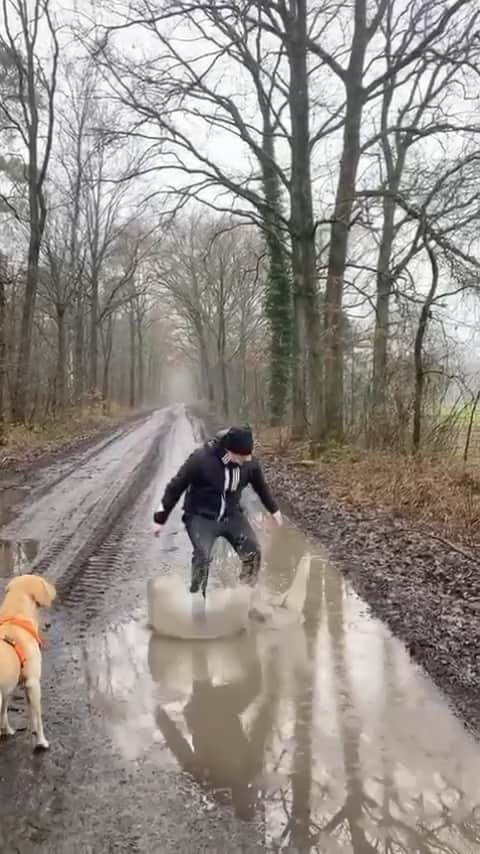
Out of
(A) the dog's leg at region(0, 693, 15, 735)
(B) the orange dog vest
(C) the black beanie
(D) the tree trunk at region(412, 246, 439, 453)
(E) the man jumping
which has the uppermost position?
(D) the tree trunk at region(412, 246, 439, 453)

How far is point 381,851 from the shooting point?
3.34 m

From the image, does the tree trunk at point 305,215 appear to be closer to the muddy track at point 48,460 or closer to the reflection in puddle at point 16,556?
the muddy track at point 48,460

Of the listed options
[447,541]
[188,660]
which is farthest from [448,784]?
[447,541]

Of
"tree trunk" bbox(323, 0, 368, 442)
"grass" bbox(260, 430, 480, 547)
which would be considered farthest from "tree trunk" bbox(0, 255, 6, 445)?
"grass" bbox(260, 430, 480, 547)

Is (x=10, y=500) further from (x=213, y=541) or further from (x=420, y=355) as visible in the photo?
(x=420, y=355)

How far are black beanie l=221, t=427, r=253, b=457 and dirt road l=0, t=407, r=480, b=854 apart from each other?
1.60 m

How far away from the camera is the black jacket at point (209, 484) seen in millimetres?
6336

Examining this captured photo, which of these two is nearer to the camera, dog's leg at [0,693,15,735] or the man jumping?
dog's leg at [0,693,15,735]

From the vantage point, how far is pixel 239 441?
6156 mm

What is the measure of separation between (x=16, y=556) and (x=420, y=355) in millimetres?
8928

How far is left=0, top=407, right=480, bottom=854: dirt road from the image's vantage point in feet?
11.4

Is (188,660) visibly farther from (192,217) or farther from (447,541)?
(192,217)

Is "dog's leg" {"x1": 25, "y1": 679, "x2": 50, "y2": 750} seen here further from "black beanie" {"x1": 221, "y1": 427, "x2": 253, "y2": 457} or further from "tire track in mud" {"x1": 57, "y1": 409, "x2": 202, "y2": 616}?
"black beanie" {"x1": 221, "y1": 427, "x2": 253, "y2": 457}

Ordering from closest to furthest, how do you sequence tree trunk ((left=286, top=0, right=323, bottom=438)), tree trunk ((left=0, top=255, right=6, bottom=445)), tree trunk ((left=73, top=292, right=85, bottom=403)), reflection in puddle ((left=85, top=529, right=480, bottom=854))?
reflection in puddle ((left=85, top=529, right=480, bottom=854)), tree trunk ((left=286, top=0, right=323, bottom=438)), tree trunk ((left=0, top=255, right=6, bottom=445)), tree trunk ((left=73, top=292, right=85, bottom=403))
